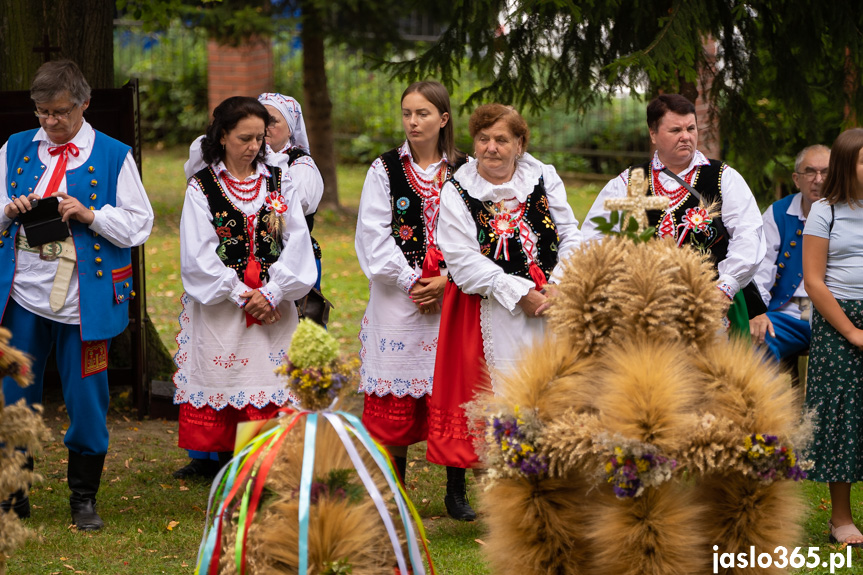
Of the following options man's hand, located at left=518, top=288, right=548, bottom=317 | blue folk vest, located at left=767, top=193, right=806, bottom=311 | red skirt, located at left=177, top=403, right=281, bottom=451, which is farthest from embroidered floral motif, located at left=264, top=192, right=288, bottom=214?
blue folk vest, located at left=767, top=193, right=806, bottom=311

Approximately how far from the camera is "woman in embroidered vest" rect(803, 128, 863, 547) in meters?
4.64

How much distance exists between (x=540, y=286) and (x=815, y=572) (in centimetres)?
166

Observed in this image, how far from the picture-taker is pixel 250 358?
4.93 metres

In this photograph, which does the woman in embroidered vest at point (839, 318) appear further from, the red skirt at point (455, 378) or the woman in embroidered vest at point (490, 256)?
the red skirt at point (455, 378)

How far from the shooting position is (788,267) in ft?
19.8

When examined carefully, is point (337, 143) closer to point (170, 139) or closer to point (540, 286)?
point (170, 139)

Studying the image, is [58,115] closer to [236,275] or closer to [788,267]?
[236,275]

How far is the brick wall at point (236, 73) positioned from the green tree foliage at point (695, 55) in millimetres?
10726

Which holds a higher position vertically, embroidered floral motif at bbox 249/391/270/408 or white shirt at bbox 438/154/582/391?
white shirt at bbox 438/154/582/391

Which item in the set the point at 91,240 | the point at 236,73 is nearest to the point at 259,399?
the point at 91,240

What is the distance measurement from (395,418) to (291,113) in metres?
1.94

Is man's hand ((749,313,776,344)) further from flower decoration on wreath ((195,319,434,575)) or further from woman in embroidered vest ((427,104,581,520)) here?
flower decoration on wreath ((195,319,434,575))

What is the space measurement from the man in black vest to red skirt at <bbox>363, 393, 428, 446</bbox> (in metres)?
1.21

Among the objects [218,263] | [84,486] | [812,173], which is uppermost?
[812,173]
